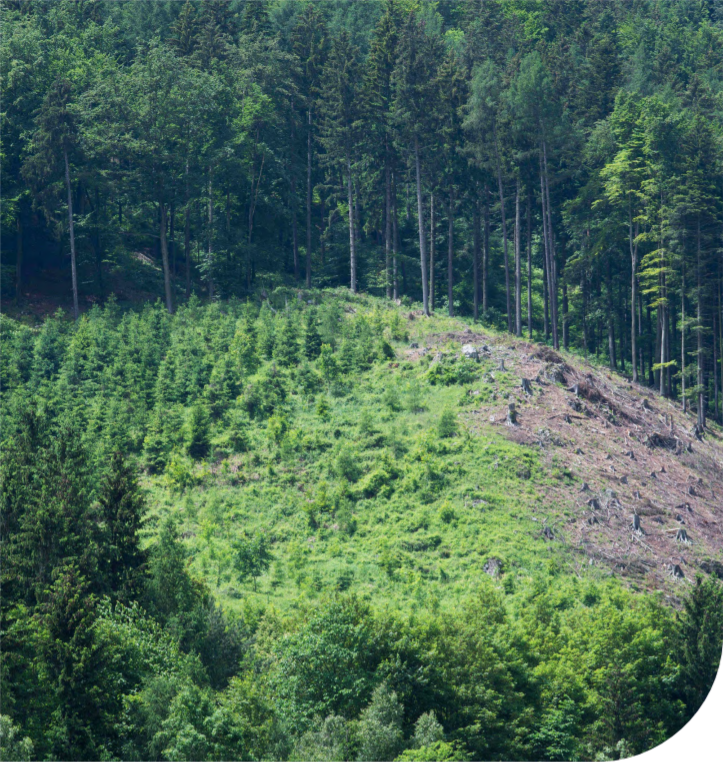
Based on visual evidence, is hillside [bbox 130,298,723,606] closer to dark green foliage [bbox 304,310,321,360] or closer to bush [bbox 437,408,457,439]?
bush [bbox 437,408,457,439]

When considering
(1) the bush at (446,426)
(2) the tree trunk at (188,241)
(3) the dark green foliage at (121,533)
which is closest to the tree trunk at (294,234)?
(2) the tree trunk at (188,241)

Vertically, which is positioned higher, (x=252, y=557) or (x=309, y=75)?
(x=309, y=75)

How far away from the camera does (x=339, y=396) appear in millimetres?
48312

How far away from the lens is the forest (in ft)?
106

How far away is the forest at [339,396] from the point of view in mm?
32250

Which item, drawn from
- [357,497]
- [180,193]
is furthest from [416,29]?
[357,497]

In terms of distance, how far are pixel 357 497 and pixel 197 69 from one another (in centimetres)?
3618

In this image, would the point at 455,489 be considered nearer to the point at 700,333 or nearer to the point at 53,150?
the point at 700,333

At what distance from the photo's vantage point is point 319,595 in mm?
36969

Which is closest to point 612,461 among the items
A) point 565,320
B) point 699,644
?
point 699,644

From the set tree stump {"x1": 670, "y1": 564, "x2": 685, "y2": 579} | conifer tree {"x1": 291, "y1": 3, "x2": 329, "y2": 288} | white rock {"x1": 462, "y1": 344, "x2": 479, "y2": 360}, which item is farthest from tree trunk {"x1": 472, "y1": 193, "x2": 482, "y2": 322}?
tree stump {"x1": 670, "y1": 564, "x2": 685, "y2": 579}

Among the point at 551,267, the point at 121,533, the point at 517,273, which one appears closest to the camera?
the point at 121,533

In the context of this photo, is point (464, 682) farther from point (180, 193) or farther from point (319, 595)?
point (180, 193)

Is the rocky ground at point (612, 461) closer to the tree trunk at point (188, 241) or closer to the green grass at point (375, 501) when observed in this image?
the green grass at point (375, 501)
